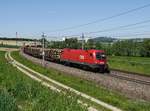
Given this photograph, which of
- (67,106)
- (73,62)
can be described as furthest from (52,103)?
(73,62)

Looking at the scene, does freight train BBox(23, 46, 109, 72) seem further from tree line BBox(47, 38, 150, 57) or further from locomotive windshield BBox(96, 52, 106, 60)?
tree line BBox(47, 38, 150, 57)

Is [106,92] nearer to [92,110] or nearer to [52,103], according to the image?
[92,110]

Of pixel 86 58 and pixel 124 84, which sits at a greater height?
pixel 86 58

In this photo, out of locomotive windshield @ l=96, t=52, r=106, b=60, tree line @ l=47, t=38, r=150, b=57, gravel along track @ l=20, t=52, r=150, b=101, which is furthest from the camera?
tree line @ l=47, t=38, r=150, b=57

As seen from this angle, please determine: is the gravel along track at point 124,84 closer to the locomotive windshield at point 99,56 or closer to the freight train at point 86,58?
the freight train at point 86,58

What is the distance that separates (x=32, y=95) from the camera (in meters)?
20.7

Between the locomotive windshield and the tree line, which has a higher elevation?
the locomotive windshield

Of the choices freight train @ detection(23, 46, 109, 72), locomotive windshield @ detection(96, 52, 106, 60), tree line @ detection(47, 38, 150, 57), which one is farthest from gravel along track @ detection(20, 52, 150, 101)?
tree line @ detection(47, 38, 150, 57)

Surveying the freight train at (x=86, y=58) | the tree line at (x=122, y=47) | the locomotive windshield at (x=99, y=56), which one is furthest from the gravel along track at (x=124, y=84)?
the tree line at (x=122, y=47)

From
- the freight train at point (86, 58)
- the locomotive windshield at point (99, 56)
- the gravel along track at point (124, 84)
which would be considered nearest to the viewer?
the gravel along track at point (124, 84)

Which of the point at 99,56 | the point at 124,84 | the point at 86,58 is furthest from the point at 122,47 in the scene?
the point at 124,84

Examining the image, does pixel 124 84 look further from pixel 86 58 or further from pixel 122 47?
pixel 122 47

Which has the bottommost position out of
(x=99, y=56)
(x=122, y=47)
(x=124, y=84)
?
(x=122, y=47)

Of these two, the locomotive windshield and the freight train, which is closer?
the freight train
